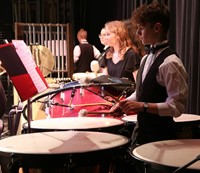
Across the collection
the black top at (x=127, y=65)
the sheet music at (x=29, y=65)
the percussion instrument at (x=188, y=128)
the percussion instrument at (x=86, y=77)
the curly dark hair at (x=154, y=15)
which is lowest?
the percussion instrument at (x=188, y=128)

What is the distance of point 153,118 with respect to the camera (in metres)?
2.12

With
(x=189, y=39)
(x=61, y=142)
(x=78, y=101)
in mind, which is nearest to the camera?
(x=61, y=142)

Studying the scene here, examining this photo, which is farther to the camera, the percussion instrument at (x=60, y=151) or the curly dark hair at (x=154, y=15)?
the curly dark hair at (x=154, y=15)

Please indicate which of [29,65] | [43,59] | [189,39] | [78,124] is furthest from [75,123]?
[43,59]

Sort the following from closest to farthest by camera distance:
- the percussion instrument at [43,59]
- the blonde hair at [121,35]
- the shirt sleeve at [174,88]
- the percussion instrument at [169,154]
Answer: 1. the percussion instrument at [169,154]
2. the shirt sleeve at [174,88]
3. the blonde hair at [121,35]
4. the percussion instrument at [43,59]

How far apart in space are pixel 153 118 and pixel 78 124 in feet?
1.58

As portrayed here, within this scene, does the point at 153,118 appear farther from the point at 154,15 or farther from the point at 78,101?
the point at 78,101

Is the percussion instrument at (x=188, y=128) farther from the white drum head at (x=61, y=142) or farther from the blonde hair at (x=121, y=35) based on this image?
the blonde hair at (x=121, y=35)

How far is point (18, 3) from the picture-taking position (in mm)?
9500

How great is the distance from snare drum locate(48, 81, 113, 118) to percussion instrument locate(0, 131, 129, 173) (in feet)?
2.87

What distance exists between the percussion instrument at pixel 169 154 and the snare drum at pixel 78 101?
106 centimetres

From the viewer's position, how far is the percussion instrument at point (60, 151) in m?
1.70

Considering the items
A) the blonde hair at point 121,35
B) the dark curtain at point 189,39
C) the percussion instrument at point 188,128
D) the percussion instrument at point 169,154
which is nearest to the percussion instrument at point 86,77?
the blonde hair at point 121,35

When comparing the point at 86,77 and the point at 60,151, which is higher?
the point at 86,77
